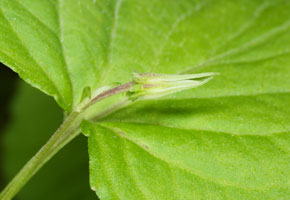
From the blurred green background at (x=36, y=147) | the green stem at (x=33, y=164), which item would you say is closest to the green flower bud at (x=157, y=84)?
the green stem at (x=33, y=164)

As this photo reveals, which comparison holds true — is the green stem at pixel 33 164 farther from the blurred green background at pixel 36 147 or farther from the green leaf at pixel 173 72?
the blurred green background at pixel 36 147

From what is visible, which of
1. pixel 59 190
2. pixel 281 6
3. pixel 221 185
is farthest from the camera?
pixel 59 190

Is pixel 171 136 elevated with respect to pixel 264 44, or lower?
lower

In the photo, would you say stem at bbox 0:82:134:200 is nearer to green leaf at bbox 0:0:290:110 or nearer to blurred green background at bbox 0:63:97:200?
green leaf at bbox 0:0:290:110

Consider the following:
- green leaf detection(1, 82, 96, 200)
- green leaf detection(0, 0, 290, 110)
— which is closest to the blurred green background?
green leaf detection(1, 82, 96, 200)

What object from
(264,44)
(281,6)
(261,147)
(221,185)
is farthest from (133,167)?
(281,6)

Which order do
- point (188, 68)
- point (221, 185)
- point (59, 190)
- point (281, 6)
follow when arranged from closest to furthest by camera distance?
point (221, 185), point (188, 68), point (281, 6), point (59, 190)

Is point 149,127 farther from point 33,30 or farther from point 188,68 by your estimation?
point 33,30

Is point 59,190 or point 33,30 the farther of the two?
point 59,190

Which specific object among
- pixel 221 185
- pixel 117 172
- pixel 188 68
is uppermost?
pixel 188 68

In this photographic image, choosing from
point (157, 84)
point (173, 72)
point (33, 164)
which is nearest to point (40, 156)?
point (33, 164)
